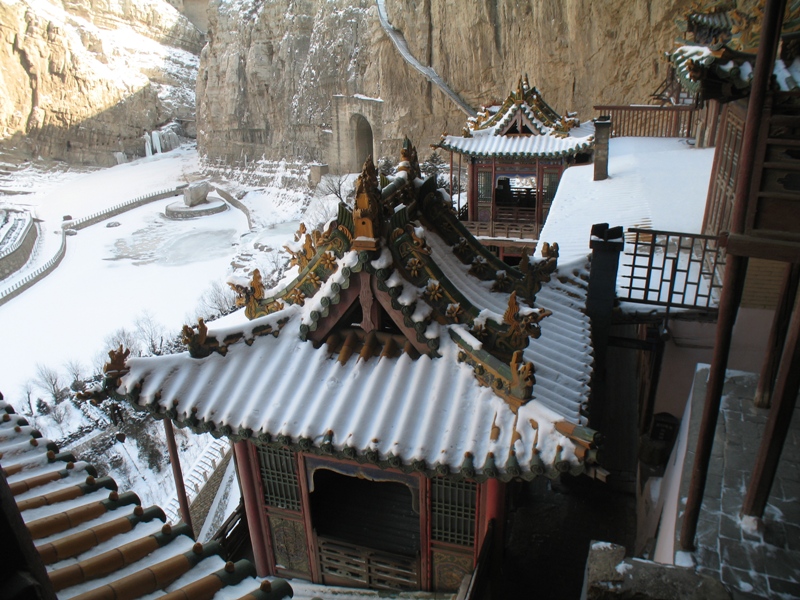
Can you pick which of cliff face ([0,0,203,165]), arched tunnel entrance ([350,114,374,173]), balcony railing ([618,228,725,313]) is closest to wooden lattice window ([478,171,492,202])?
balcony railing ([618,228,725,313])

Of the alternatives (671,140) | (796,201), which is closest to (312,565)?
(796,201)

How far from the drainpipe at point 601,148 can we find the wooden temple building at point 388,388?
10.4 meters

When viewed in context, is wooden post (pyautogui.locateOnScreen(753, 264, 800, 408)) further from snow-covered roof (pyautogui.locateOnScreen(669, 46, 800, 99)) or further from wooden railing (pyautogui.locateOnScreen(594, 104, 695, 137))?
wooden railing (pyautogui.locateOnScreen(594, 104, 695, 137))

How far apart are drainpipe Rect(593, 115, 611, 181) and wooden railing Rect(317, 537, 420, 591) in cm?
1294

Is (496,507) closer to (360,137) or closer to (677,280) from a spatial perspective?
(677,280)

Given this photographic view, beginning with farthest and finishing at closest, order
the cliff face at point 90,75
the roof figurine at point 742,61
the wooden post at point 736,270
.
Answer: the cliff face at point 90,75
the roof figurine at point 742,61
the wooden post at point 736,270

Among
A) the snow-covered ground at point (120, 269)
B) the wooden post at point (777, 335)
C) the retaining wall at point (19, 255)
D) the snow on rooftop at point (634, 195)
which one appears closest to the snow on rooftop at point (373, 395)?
the wooden post at point (777, 335)

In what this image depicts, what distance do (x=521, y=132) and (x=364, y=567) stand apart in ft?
53.5

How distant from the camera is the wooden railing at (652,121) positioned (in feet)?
69.5

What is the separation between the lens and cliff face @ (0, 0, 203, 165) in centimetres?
5884

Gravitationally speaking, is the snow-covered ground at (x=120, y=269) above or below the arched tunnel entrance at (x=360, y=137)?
below

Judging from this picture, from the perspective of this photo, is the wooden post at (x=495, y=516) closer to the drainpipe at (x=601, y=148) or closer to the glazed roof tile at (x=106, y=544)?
the glazed roof tile at (x=106, y=544)

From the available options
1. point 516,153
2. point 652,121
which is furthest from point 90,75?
point 652,121

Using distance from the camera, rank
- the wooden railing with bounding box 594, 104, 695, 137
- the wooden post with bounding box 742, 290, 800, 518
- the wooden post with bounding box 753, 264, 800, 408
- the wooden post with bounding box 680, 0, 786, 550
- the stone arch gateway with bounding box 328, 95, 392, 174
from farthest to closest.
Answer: the stone arch gateway with bounding box 328, 95, 392, 174, the wooden railing with bounding box 594, 104, 695, 137, the wooden post with bounding box 753, 264, 800, 408, the wooden post with bounding box 742, 290, 800, 518, the wooden post with bounding box 680, 0, 786, 550
